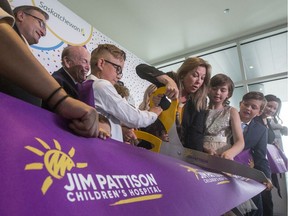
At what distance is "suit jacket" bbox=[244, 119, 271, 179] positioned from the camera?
146cm

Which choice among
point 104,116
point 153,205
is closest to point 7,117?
point 153,205

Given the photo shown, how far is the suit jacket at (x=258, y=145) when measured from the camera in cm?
146

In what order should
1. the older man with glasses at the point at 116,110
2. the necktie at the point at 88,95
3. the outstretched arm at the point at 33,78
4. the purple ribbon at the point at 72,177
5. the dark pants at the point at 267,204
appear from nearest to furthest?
the purple ribbon at the point at 72,177, the outstretched arm at the point at 33,78, the necktie at the point at 88,95, the older man with glasses at the point at 116,110, the dark pants at the point at 267,204

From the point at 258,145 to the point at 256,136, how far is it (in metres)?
0.06

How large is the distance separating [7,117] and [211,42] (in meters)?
4.55

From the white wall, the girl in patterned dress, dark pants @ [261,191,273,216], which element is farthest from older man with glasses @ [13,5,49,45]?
dark pants @ [261,191,273,216]

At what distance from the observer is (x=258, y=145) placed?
151 cm

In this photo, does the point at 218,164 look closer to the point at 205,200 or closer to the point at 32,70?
the point at 205,200

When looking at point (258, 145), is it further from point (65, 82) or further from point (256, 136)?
point (65, 82)

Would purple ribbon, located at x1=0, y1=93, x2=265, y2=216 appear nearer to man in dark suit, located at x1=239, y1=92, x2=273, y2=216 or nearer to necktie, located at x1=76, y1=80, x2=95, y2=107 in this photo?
necktie, located at x1=76, y1=80, x2=95, y2=107

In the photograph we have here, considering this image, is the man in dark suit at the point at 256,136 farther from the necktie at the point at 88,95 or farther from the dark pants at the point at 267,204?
the necktie at the point at 88,95

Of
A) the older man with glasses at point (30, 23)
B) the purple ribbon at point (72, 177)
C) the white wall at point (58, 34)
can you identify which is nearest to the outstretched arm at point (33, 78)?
the purple ribbon at point (72, 177)

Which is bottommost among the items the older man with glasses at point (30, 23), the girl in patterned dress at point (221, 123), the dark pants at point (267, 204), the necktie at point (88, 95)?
the dark pants at point (267, 204)

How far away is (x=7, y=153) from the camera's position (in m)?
0.23
